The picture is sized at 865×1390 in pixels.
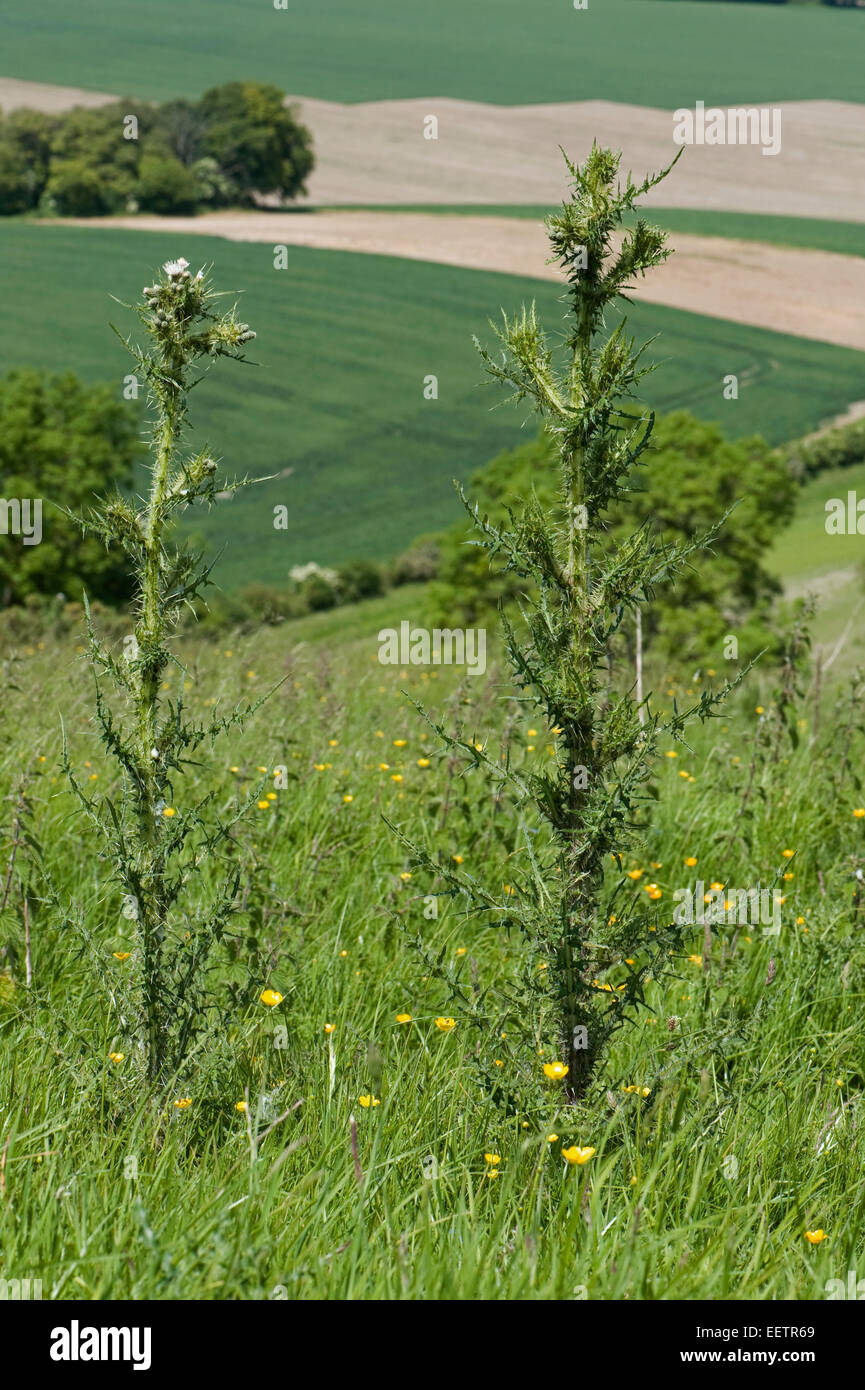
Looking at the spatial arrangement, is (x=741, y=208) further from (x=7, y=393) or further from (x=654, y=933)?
(x=654, y=933)

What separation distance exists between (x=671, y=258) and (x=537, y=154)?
28738mm

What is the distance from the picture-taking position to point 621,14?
146375 millimetres


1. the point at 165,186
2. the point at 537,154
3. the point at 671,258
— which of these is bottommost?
the point at 671,258

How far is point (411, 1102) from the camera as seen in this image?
3363mm

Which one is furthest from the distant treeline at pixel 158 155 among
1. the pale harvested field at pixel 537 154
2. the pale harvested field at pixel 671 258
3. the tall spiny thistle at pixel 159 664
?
the tall spiny thistle at pixel 159 664

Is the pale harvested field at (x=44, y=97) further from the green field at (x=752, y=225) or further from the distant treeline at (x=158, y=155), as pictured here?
the green field at (x=752, y=225)

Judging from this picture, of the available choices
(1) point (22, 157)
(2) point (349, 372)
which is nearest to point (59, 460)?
(2) point (349, 372)

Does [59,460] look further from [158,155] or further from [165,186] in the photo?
[158,155]

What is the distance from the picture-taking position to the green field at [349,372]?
204 feet

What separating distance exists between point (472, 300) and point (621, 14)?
87792mm

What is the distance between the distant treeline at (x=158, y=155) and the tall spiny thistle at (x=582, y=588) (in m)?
98.0

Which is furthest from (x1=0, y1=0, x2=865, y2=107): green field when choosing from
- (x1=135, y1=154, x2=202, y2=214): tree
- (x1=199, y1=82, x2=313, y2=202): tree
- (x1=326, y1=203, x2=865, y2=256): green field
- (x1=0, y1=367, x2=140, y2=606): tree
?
(x1=0, y1=367, x2=140, y2=606): tree

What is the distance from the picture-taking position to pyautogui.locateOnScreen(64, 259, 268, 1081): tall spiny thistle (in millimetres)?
3062
